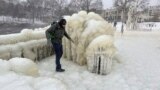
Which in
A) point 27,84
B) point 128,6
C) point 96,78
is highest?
point 128,6

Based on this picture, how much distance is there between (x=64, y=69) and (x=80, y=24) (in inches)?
62.5

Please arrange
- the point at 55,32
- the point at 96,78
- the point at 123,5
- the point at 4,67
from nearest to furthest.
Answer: the point at 4,67, the point at 96,78, the point at 55,32, the point at 123,5

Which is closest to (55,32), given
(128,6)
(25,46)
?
(25,46)

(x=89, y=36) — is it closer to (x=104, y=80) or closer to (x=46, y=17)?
(x=104, y=80)

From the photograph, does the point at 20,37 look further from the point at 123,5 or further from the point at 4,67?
the point at 123,5

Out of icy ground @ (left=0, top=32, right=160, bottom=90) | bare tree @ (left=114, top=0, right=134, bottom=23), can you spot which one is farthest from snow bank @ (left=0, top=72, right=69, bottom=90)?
bare tree @ (left=114, top=0, right=134, bottom=23)

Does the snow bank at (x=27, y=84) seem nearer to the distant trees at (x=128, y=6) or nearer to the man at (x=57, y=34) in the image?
the man at (x=57, y=34)

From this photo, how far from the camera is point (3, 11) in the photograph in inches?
1768

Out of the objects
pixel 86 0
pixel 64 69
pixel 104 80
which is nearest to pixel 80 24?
pixel 64 69

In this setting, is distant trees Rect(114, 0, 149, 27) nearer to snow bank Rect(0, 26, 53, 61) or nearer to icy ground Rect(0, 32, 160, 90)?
snow bank Rect(0, 26, 53, 61)

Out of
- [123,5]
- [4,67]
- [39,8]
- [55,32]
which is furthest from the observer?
[39,8]

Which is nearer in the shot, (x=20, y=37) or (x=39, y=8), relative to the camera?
(x=20, y=37)

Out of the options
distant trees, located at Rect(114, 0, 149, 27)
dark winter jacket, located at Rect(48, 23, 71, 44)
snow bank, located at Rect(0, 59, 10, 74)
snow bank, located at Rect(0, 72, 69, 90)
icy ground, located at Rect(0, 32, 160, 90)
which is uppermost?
distant trees, located at Rect(114, 0, 149, 27)

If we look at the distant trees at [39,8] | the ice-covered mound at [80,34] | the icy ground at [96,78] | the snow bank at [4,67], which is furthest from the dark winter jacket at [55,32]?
the distant trees at [39,8]
